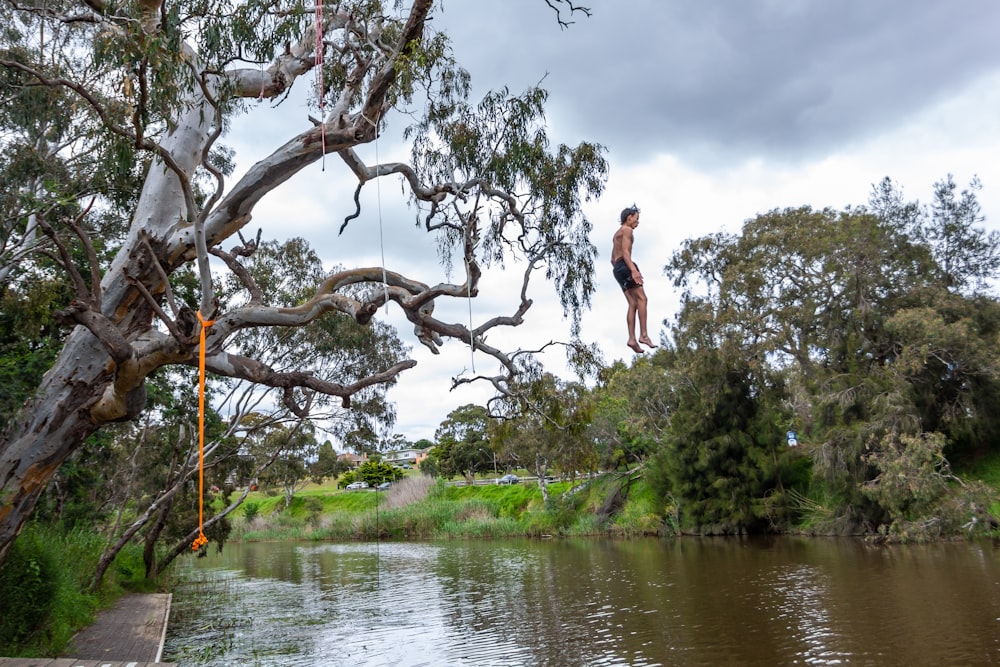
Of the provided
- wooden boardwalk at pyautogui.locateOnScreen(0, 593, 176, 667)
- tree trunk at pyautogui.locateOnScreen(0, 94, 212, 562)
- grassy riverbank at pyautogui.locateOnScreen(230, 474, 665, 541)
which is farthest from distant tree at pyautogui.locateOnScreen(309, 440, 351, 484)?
tree trunk at pyautogui.locateOnScreen(0, 94, 212, 562)

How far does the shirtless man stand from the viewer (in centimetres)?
468

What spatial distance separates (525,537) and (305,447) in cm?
1189

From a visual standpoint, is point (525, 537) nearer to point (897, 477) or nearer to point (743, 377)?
point (743, 377)

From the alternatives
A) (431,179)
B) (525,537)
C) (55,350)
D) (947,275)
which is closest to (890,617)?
(431,179)

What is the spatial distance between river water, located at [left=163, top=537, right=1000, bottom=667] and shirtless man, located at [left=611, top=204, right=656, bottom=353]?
4.71 meters

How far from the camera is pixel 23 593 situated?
22.8 ft

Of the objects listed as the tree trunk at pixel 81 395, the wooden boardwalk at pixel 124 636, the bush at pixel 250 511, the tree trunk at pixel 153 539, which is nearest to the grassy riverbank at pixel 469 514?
the bush at pixel 250 511

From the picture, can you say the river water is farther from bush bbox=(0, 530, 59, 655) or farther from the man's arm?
the man's arm

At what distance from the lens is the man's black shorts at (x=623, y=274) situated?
4672mm

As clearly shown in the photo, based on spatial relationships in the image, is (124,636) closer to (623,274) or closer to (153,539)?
(153,539)

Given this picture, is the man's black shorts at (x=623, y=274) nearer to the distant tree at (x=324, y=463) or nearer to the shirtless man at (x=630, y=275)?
the shirtless man at (x=630, y=275)

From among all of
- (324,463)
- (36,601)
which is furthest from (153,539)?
(324,463)

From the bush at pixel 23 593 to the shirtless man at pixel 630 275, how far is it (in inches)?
225

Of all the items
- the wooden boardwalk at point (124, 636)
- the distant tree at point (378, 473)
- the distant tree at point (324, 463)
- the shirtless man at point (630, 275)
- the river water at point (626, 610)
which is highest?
the distant tree at point (378, 473)
